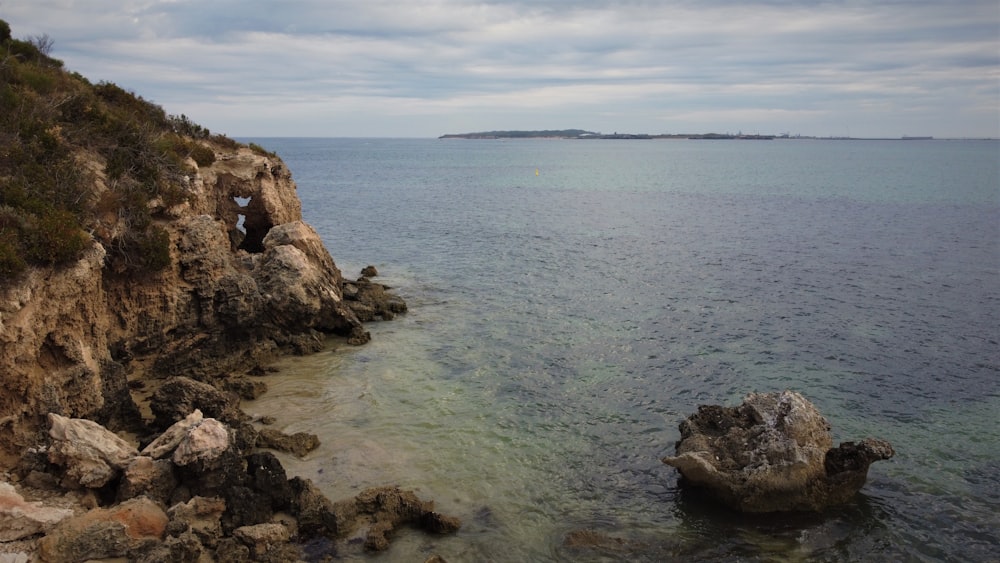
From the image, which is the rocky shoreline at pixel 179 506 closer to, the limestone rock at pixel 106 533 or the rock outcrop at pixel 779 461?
the limestone rock at pixel 106 533

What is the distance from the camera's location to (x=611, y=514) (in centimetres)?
1418

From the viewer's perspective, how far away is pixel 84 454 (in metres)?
13.1

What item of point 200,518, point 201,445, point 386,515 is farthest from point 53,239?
point 386,515

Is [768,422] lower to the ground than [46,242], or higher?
lower

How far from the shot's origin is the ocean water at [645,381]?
1373cm

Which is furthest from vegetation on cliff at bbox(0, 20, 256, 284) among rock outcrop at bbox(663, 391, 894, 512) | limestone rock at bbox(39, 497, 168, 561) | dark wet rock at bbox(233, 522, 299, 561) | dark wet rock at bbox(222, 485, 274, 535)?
rock outcrop at bbox(663, 391, 894, 512)

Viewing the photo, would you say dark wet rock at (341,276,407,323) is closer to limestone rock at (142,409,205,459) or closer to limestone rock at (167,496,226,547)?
limestone rock at (142,409,205,459)

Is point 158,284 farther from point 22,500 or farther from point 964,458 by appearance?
point 964,458

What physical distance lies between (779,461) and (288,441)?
1090 centimetres

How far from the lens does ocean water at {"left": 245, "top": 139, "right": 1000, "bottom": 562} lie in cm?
1373

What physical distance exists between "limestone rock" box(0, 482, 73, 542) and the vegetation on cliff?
15.9ft

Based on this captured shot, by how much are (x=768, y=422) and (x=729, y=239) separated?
3287 cm

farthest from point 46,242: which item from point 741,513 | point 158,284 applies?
point 741,513

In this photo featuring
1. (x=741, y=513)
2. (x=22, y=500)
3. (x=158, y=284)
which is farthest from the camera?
(x=158, y=284)
